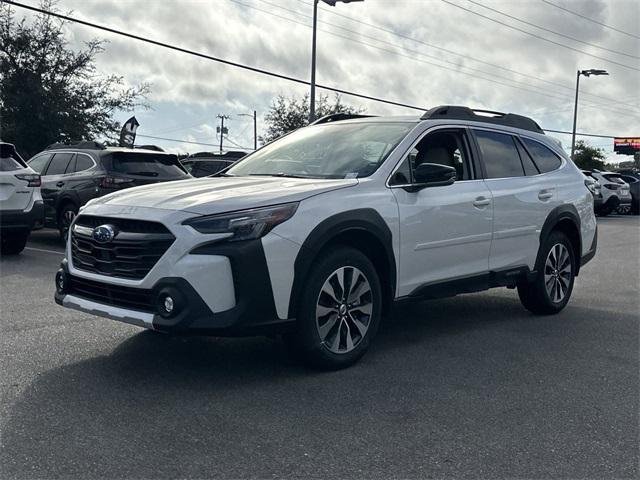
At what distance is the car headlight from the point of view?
4.20 metres

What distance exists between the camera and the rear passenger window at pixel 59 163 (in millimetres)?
11906

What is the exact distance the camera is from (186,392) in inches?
167

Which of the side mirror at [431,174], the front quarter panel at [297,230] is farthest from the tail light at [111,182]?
the front quarter panel at [297,230]

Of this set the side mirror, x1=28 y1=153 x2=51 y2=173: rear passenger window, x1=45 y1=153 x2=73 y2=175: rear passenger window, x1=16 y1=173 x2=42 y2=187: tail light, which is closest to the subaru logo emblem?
the side mirror

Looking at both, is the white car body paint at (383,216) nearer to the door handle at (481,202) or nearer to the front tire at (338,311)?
the door handle at (481,202)

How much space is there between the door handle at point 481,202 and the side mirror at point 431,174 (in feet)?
1.71

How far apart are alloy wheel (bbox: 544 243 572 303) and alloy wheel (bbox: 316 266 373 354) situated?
2.57m

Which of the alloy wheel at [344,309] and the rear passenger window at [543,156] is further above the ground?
the rear passenger window at [543,156]

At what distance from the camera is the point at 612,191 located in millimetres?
26984

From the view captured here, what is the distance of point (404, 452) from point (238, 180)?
2.54m

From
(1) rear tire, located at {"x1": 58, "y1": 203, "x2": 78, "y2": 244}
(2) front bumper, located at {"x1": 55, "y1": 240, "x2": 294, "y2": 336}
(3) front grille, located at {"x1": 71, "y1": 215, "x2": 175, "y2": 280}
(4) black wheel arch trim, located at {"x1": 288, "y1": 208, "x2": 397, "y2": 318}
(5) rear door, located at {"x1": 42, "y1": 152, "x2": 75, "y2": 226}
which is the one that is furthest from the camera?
(5) rear door, located at {"x1": 42, "y1": 152, "x2": 75, "y2": 226}

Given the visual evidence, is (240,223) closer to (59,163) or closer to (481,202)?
(481,202)

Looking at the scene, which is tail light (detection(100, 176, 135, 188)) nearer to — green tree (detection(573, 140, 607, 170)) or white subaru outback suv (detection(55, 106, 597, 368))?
white subaru outback suv (detection(55, 106, 597, 368))

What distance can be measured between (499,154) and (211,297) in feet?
11.0
